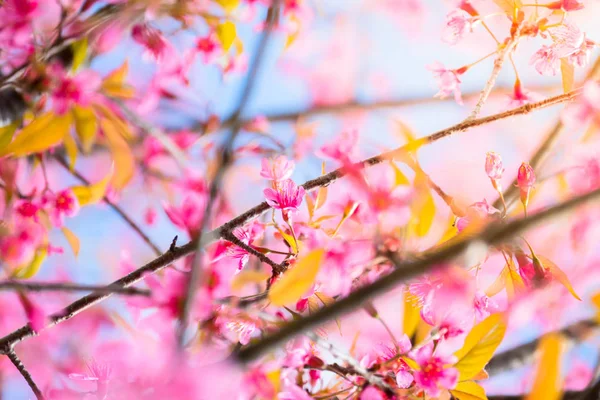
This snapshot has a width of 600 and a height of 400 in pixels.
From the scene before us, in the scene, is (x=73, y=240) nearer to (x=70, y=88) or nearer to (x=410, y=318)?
(x=70, y=88)

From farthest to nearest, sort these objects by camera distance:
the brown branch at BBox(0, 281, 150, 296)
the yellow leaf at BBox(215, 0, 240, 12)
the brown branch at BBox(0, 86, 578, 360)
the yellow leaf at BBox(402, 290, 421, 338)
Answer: the yellow leaf at BBox(215, 0, 240, 12), the yellow leaf at BBox(402, 290, 421, 338), the brown branch at BBox(0, 86, 578, 360), the brown branch at BBox(0, 281, 150, 296)

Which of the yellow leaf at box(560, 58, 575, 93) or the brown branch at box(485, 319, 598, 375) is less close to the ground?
the yellow leaf at box(560, 58, 575, 93)

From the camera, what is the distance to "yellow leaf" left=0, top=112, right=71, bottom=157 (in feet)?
1.70

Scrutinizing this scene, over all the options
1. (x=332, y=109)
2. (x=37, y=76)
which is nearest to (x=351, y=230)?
(x=37, y=76)

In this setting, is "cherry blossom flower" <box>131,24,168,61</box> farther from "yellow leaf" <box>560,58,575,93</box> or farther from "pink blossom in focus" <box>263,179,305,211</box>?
"yellow leaf" <box>560,58,575,93</box>

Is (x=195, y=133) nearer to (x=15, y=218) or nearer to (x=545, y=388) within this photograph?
(x=15, y=218)

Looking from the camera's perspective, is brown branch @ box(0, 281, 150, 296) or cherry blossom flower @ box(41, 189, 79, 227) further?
cherry blossom flower @ box(41, 189, 79, 227)

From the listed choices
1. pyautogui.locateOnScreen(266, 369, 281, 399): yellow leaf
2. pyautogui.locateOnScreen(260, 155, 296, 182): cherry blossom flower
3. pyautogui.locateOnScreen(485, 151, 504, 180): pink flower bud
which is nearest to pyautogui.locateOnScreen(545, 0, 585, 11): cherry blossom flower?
pyautogui.locateOnScreen(485, 151, 504, 180): pink flower bud

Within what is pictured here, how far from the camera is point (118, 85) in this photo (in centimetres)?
73

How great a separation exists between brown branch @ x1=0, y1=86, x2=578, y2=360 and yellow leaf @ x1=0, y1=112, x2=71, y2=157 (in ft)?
0.65

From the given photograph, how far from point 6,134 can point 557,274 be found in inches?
23.6

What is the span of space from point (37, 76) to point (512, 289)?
565 mm

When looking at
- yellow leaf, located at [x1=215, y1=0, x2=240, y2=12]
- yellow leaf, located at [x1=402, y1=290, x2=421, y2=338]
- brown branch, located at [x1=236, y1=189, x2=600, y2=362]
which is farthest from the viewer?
yellow leaf, located at [x1=215, y1=0, x2=240, y2=12]

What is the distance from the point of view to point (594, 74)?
0.63 metres
